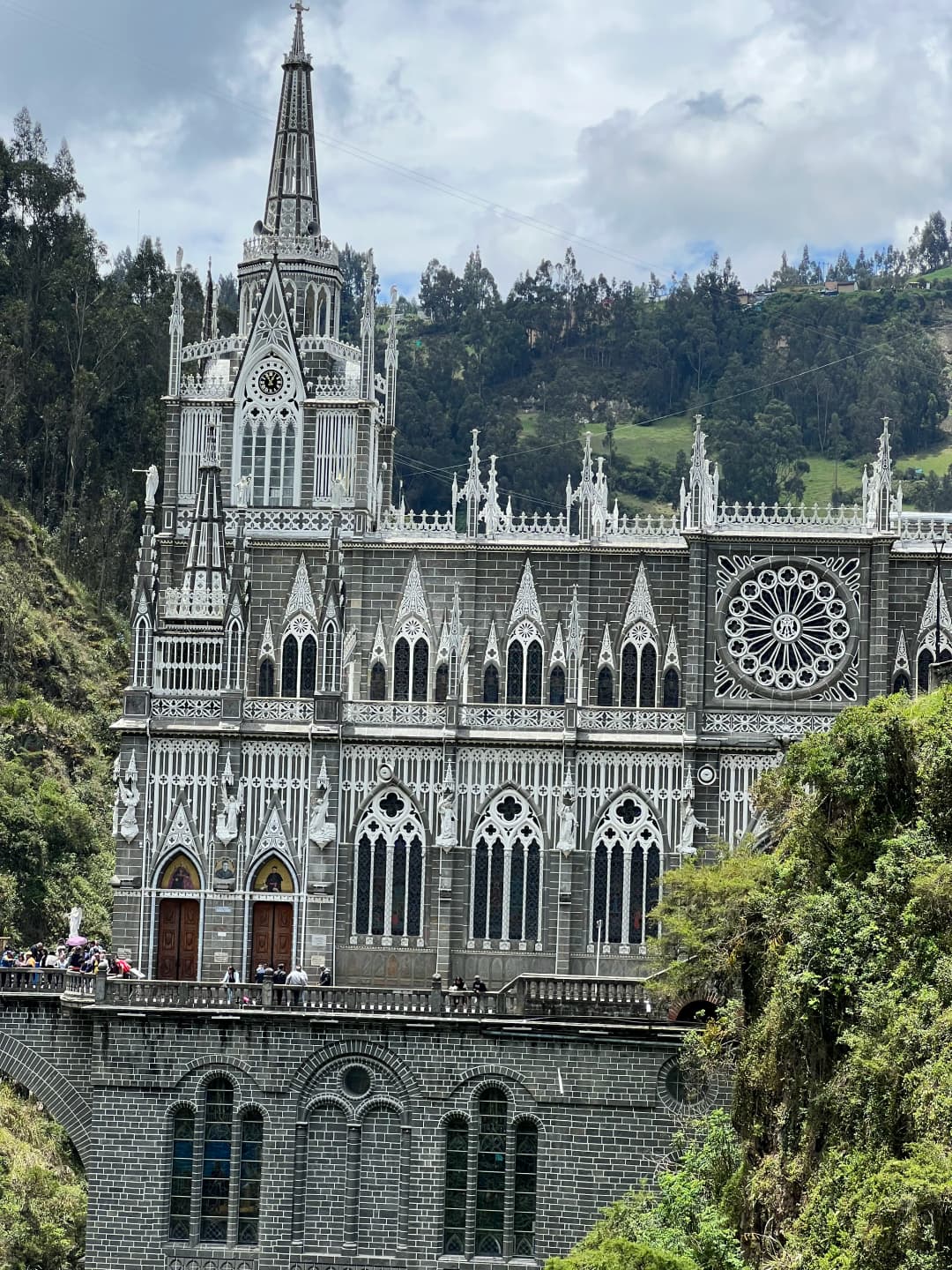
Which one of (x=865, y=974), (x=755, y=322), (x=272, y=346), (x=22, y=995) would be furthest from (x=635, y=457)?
(x=865, y=974)

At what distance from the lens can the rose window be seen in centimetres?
6662

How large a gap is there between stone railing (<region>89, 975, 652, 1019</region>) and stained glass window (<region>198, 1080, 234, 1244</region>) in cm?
217

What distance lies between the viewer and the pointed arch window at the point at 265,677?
224 feet

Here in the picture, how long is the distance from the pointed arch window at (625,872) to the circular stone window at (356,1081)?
959 cm

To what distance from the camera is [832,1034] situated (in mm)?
49000

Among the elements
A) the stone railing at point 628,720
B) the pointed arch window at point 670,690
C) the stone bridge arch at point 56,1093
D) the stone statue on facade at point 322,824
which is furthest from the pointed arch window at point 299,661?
the stone bridge arch at point 56,1093

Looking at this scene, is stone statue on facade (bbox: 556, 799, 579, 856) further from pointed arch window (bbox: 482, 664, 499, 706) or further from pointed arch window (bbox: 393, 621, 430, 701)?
pointed arch window (bbox: 393, 621, 430, 701)

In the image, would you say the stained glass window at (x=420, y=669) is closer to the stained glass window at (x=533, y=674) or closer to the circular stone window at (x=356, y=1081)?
the stained glass window at (x=533, y=674)

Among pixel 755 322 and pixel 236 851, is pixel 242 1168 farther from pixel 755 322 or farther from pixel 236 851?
pixel 755 322

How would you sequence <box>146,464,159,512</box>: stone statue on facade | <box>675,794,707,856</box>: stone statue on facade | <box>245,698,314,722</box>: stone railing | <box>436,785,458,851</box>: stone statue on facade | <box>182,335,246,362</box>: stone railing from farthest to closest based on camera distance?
<box>182,335,246,362</box>: stone railing < <box>146,464,159,512</box>: stone statue on facade < <box>245,698,314,722</box>: stone railing < <box>436,785,458,851</box>: stone statue on facade < <box>675,794,707,856</box>: stone statue on facade

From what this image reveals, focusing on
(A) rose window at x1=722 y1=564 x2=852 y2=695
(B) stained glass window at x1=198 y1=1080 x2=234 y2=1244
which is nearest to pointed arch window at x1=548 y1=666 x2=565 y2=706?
(A) rose window at x1=722 y1=564 x2=852 y2=695

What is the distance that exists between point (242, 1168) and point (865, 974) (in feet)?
60.4

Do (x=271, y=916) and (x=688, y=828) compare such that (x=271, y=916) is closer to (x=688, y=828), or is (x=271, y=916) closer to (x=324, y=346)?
(x=688, y=828)

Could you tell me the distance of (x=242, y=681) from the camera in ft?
221
